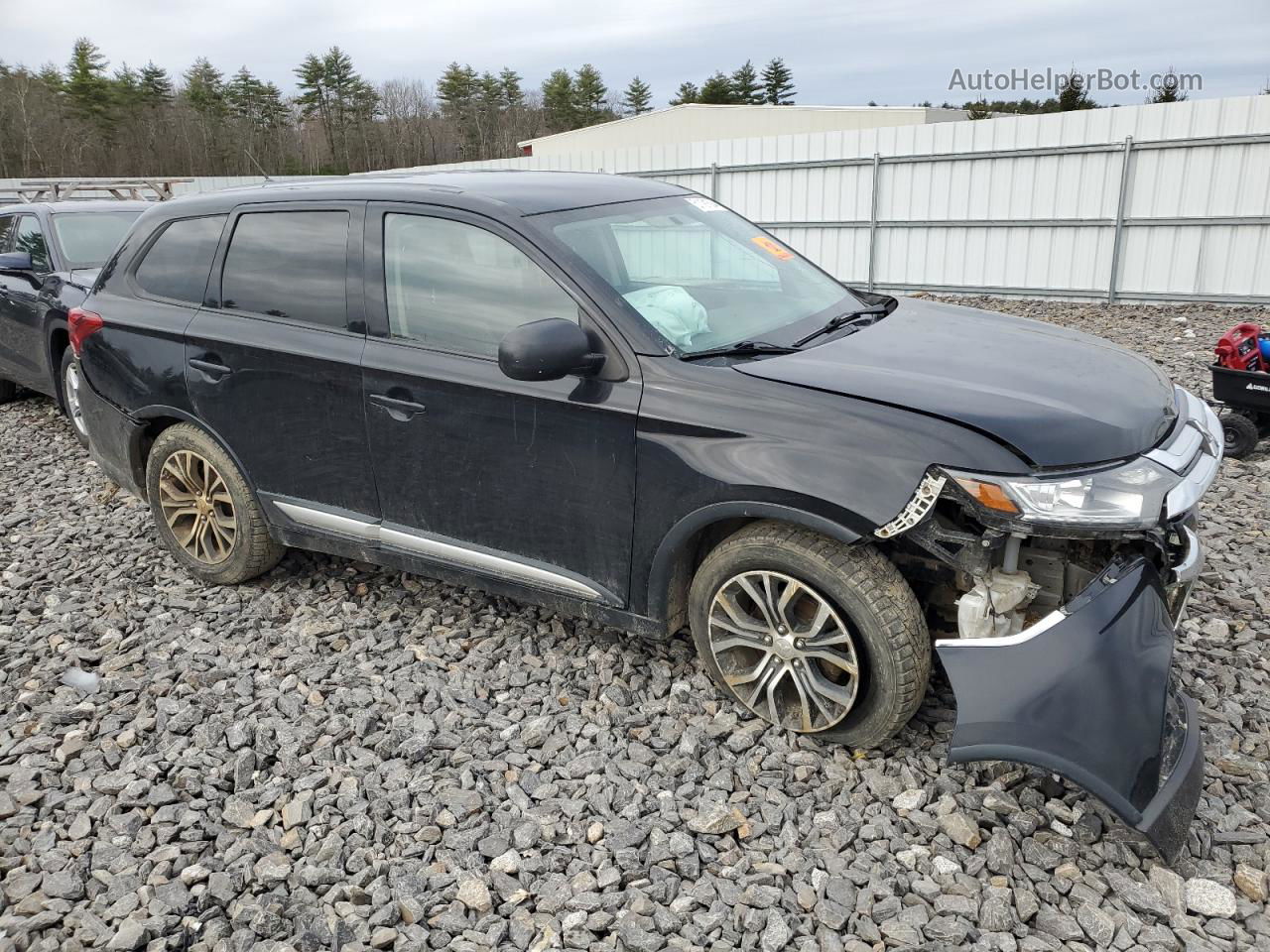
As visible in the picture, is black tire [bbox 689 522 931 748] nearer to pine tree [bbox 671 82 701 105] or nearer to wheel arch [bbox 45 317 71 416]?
wheel arch [bbox 45 317 71 416]

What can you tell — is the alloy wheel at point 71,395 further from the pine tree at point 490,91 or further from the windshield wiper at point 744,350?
the pine tree at point 490,91

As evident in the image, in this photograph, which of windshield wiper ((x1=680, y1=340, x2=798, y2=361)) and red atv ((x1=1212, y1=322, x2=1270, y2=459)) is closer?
windshield wiper ((x1=680, y1=340, x2=798, y2=361))

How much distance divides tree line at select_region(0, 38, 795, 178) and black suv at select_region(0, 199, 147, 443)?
52862 millimetres

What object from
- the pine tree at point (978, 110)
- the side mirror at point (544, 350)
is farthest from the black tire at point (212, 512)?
the pine tree at point (978, 110)

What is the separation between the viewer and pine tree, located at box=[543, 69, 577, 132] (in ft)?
243

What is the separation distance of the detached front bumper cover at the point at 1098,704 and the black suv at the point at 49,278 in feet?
21.3

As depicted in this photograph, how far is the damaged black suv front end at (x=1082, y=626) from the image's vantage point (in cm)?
242

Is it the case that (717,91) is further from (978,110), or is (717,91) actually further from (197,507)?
(197,507)

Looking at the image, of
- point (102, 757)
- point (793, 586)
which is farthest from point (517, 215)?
point (102, 757)

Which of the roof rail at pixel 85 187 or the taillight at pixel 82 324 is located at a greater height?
the roof rail at pixel 85 187

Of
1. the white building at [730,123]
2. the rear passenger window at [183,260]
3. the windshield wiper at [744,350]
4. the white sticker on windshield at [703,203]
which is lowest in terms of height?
the windshield wiper at [744,350]

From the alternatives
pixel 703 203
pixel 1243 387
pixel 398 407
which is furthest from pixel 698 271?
pixel 1243 387

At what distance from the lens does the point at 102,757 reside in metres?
3.25

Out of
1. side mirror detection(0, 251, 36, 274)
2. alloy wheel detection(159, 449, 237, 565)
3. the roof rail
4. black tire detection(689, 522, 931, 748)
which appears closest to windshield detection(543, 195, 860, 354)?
black tire detection(689, 522, 931, 748)
